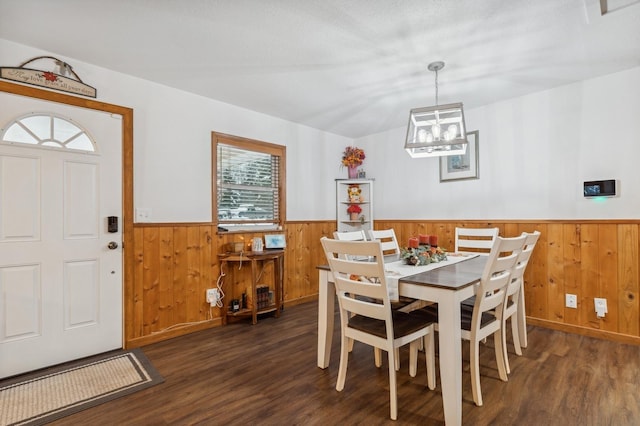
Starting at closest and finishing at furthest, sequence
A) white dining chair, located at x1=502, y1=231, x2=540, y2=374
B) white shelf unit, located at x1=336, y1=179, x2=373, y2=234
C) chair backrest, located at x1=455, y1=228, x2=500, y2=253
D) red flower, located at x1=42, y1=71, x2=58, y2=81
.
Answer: white dining chair, located at x1=502, y1=231, x2=540, y2=374, red flower, located at x1=42, y1=71, x2=58, y2=81, chair backrest, located at x1=455, y1=228, x2=500, y2=253, white shelf unit, located at x1=336, y1=179, x2=373, y2=234

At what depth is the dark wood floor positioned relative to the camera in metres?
1.83

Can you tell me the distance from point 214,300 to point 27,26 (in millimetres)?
2661

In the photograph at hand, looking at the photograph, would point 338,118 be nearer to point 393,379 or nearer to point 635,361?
point 393,379

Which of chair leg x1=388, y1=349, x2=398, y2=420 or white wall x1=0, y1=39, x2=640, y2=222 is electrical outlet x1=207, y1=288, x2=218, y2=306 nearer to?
white wall x1=0, y1=39, x2=640, y2=222

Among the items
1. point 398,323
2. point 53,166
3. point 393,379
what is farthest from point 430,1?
point 53,166

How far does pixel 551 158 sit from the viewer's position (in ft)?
10.7

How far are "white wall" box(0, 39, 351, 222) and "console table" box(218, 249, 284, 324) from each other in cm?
53

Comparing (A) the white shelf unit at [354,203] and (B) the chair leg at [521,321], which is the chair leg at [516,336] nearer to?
(B) the chair leg at [521,321]

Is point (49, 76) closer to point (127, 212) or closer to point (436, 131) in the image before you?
point (127, 212)

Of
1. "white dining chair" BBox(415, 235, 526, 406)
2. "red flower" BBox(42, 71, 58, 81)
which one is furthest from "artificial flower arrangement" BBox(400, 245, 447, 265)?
"red flower" BBox(42, 71, 58, 81)

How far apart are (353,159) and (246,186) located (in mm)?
1774

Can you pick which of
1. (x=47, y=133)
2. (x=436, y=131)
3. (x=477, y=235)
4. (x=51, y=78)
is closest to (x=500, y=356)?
(x=477, y=235)

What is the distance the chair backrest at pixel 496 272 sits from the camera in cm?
182

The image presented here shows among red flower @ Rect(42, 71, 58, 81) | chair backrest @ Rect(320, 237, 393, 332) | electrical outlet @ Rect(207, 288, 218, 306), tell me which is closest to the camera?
chair backrest @ Rect(320, 237, 393, 332)
